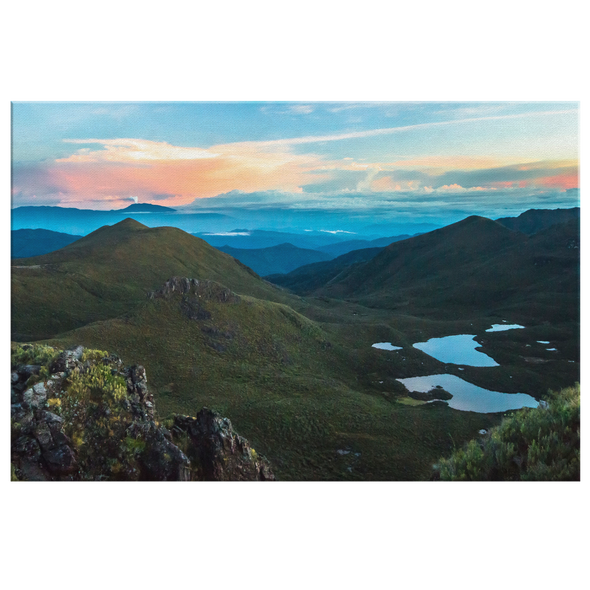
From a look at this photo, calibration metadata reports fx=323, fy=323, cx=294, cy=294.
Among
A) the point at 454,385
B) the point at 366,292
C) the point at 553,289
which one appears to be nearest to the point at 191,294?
the point at 454,385

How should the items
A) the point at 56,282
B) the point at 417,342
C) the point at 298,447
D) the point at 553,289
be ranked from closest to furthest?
the point at 298,447 → the point at 56,282 → the point at 417,342 → the point at 553,289

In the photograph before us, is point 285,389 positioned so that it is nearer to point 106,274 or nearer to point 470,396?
point 470,396

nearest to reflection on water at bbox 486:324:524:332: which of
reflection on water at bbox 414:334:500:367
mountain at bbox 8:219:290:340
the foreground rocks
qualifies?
reflection on water at bbox 414:334:500:367

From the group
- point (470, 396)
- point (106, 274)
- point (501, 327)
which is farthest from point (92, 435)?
point (501, 327)

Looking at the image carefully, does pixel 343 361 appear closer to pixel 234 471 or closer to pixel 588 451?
pixel 234 471

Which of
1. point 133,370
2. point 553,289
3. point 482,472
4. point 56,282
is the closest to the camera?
point 482,472

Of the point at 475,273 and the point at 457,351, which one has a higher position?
the point at 475,273
